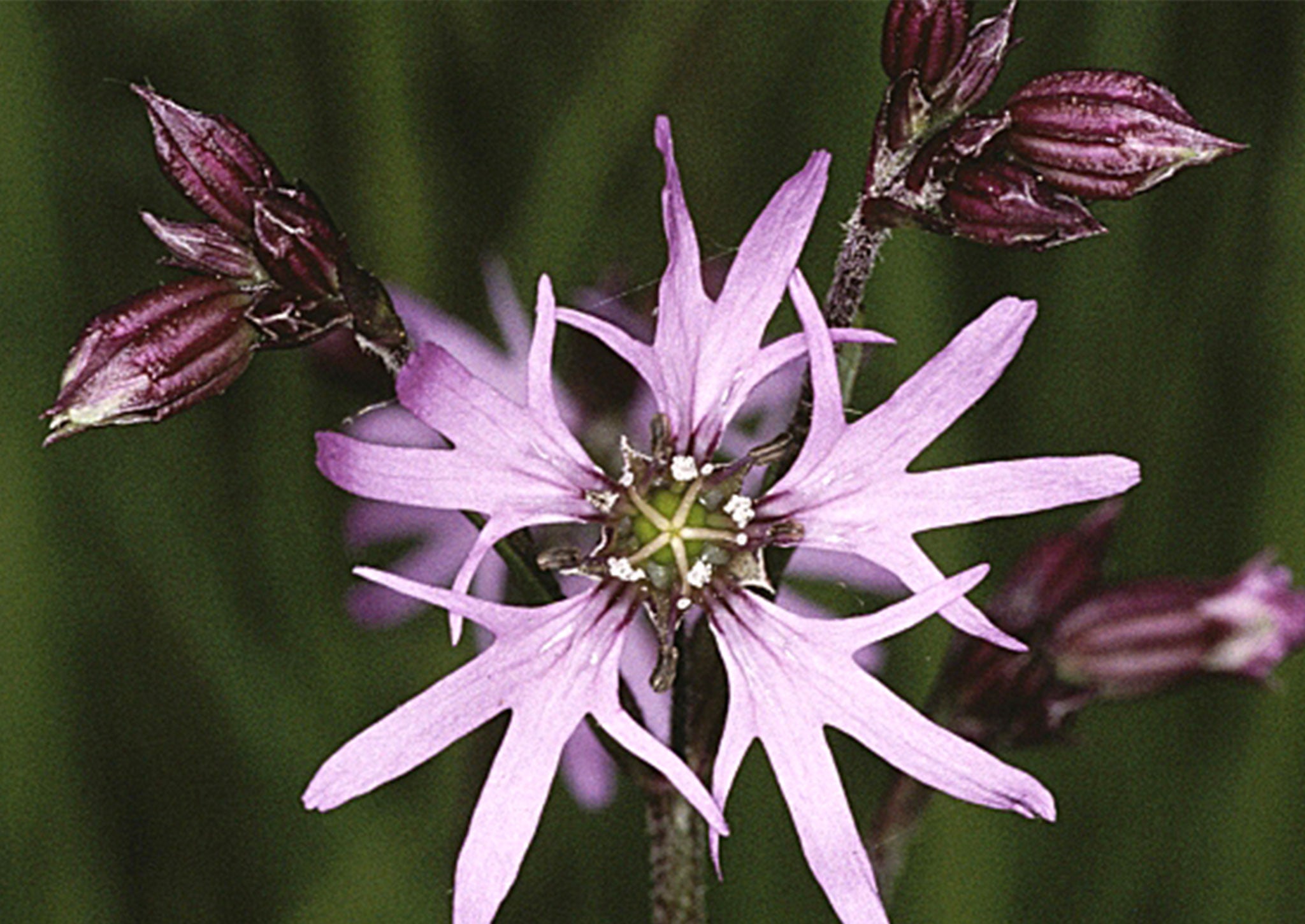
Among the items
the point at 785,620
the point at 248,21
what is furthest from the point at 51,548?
the point at 785,620

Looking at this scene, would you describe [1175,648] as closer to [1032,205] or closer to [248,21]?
[1032,205]

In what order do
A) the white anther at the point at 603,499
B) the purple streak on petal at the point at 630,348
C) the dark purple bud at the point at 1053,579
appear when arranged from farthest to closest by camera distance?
Answer: 1. the dark purple bud at the point at 1053,579
2. the white anther at the point at 603,499
3. the purple streak on petal at the point at 630,348

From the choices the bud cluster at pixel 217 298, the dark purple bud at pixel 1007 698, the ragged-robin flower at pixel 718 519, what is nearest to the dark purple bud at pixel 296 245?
the bud cluster at pixel 217 298

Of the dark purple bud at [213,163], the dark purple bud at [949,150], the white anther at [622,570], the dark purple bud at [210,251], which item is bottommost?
the white anther at [622,570]

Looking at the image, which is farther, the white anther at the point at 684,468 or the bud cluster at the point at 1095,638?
the bud cluster at the point at 1095,638

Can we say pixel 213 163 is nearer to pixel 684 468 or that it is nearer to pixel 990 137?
pixel 684 468

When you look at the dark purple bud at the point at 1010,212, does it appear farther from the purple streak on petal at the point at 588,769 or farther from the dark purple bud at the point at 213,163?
the purple streak on petal at the point at 588,769

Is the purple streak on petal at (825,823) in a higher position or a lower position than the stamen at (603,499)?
lower

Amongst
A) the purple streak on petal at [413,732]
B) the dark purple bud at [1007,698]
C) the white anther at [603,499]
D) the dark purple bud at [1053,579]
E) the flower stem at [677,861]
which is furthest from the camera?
the dark purple bud at [1053,579]
